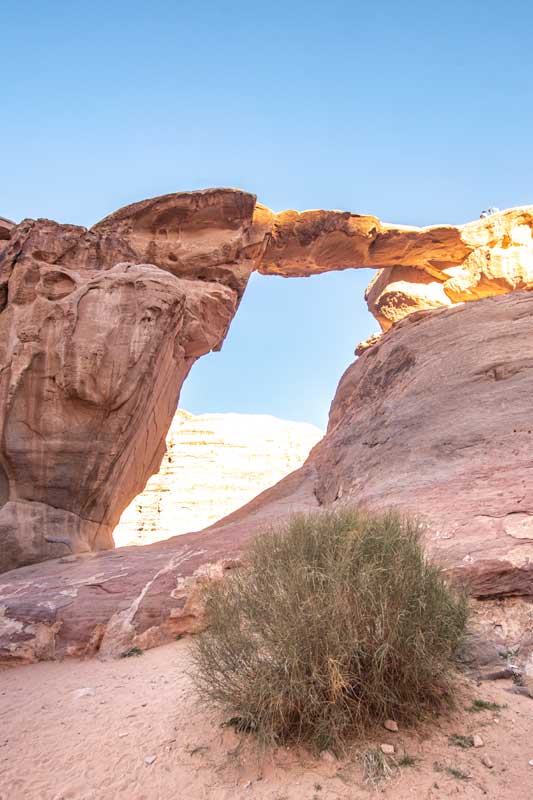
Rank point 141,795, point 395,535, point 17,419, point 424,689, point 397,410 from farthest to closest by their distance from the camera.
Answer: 1. point 17,419
2. point 397,410
3. point 395,535
4. point 424,689
5. point 141,795

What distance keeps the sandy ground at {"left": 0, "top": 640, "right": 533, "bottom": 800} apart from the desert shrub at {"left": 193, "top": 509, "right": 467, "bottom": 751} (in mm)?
167

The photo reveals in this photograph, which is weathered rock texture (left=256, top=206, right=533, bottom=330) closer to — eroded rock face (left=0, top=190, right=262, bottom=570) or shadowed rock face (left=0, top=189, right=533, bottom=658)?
shadowed rock face (left=0, top=189, right=533, bottom=658)

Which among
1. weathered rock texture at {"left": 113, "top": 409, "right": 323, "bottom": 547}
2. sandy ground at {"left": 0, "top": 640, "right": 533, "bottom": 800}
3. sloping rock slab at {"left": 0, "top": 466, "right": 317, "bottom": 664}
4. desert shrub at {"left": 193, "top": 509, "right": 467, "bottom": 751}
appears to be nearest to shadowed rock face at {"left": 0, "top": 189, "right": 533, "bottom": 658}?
sloping rock slab at {"left": 0, "top": 466, "right": 317, "bottom": 664}

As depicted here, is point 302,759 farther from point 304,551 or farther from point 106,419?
point 106,419

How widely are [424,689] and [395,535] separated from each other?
3.43 ft

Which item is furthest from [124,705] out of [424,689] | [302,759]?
[424,689]

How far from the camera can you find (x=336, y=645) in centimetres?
329

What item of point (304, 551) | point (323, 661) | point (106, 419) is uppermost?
point (106, 419)

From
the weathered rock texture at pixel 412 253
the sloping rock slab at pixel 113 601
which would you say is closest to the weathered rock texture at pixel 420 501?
the sloping rock slab at pixel 113 601

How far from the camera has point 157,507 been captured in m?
28.4

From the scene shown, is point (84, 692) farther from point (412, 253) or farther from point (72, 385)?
point (412, 253)

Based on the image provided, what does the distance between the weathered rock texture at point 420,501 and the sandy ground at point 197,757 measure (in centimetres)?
86

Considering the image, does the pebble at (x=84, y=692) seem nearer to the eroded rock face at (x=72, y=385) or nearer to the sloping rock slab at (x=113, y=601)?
the sloping rock slab at (x=113, y=601)

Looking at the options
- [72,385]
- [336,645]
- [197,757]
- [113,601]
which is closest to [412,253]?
[72,385]
